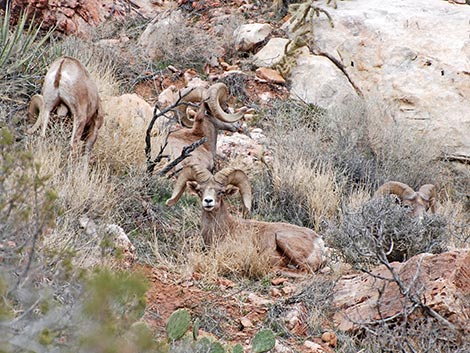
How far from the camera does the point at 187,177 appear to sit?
32.5ft

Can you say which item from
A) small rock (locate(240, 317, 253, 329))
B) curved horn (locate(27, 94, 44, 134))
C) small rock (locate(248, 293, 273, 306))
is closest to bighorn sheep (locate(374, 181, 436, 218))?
small rock (locate(248, 293, 273, 306))

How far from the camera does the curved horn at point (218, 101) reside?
1246 cm

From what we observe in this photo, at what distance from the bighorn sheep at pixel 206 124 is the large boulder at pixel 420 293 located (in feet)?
16.0

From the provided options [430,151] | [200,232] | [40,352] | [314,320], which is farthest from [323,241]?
[40,352]

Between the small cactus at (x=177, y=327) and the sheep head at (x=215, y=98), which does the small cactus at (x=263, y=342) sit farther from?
the sheep head at (x=215, y=98)

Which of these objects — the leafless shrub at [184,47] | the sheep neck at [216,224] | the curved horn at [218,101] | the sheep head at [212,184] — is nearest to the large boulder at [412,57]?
Answer: the leafless shrub at [184,47]

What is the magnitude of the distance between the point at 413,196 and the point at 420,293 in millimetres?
4126

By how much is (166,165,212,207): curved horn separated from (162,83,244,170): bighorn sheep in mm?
2360

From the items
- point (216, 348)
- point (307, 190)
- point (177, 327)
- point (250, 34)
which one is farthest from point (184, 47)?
point (216, 348)

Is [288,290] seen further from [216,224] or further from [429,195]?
[429,195]

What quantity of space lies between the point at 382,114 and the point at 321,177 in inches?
127

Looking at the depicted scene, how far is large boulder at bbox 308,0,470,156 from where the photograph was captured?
1489 cm

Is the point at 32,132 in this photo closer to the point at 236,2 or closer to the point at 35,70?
the point at 35,70

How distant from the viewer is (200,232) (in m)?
9.83
